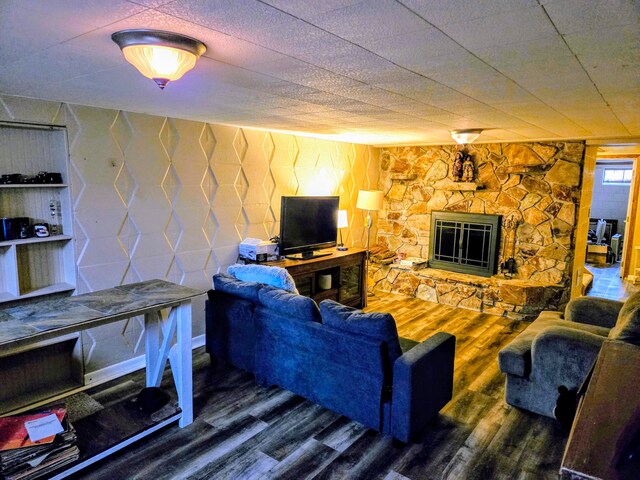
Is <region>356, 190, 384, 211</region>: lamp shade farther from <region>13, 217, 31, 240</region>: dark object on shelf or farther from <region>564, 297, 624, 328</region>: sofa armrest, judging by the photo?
<region>13, 217, 31, 240</region>: dark object on shelf

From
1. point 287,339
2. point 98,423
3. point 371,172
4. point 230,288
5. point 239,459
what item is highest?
point 371,172

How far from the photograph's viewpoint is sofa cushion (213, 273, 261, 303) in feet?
11.1

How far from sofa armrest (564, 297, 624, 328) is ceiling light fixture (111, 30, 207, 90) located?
3704mm

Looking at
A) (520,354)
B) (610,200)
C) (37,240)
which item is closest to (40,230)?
(37,240)

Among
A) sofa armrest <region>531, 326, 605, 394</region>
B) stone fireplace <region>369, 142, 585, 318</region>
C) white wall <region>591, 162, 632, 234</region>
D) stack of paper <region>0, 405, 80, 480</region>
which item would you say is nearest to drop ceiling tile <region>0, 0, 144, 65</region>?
stack of paper <region>0, 405, 80, 480</region>

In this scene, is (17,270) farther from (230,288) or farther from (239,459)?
(239,459)

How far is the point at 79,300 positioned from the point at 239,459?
4.67 feet

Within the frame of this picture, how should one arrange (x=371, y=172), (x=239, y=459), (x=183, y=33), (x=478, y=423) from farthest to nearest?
(x=371, y=172) → (x=478, y=423) → (x=239, y=459) → (x=183, y=33)

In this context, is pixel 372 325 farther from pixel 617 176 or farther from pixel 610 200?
pixel 617 176

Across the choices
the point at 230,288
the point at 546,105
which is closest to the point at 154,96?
the point at 230,288

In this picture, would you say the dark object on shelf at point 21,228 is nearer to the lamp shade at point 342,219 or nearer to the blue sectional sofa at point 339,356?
the blue sectional sofa at point 339,356

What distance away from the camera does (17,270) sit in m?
3.05

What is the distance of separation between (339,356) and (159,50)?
6.90 feet

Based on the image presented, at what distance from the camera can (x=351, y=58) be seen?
1858 millimetres
